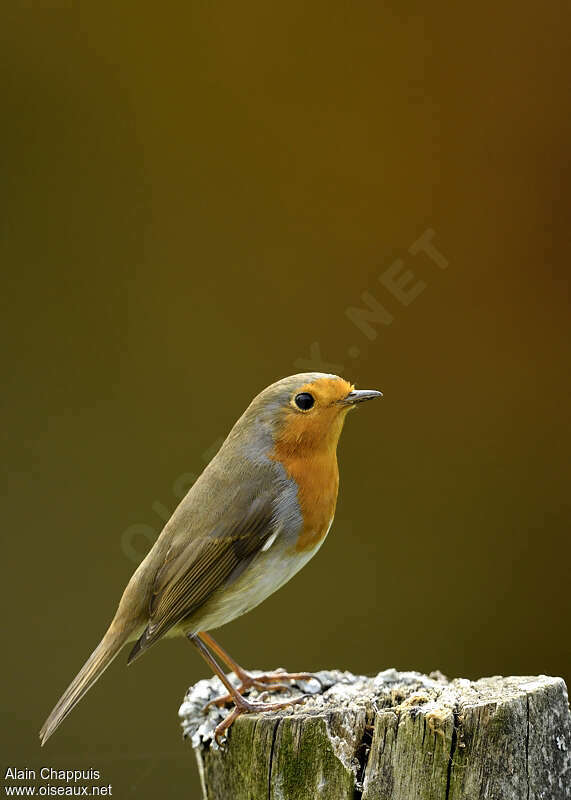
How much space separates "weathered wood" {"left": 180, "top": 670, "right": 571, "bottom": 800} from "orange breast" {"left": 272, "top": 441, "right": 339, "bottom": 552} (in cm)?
54

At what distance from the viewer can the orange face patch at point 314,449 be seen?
2.76 metres

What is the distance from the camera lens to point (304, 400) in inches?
109

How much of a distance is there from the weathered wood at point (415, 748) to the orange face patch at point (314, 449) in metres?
0.58

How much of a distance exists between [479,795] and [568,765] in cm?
23

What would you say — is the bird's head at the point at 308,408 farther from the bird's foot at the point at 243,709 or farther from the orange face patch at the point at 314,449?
the bird's foot at the point at 243,709

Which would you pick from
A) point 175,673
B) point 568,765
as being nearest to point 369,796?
point 568,765

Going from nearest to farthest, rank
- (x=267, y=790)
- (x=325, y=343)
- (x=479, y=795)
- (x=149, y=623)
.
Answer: (x=479, y=795) → (x=267, y=790) → (x=149, y=623) → (x=325, y=343)

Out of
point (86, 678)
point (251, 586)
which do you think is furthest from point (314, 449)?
point (86, 678)

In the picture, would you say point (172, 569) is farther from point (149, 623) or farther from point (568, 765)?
point (568, 765)

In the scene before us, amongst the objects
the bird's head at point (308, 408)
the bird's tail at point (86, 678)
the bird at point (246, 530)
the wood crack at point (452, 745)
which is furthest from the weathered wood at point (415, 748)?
the bird's head at point (308, 408)

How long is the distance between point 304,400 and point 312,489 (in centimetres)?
26

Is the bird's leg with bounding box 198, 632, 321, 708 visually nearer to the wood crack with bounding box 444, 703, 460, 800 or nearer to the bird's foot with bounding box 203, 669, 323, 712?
the bird's foot with bounding box 203, 669, 323, 712

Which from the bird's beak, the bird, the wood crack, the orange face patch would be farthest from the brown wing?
the wood crack

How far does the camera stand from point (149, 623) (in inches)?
107
